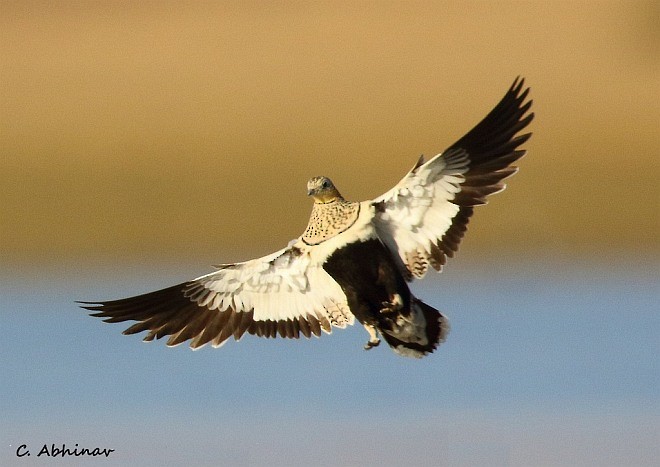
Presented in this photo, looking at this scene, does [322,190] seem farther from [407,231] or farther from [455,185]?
[455,185]

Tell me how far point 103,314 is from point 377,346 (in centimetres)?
183

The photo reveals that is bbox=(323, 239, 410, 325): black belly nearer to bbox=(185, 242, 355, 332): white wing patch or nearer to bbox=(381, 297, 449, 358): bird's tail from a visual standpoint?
bbox=(381, 297, 449, 358): bird's tail

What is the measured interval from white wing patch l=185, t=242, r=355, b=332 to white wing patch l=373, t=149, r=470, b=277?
52cm

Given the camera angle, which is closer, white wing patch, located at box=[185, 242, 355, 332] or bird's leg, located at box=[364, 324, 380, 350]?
bird's leg, located at box=[364, 324, 380, 350]

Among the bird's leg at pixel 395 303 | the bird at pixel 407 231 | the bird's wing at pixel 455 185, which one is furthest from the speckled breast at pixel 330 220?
the bird's leg at pixel 395 303

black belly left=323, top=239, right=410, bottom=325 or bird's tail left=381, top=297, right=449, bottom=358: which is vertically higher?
black belly left=323, top=239, right=410, bottom=325

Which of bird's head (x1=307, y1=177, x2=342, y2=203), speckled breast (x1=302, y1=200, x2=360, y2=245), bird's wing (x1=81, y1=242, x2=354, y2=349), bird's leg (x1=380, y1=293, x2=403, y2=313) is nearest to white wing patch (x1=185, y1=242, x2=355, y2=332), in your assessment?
bird's wing (x1=81, y1=242, x2=354, y2=349)

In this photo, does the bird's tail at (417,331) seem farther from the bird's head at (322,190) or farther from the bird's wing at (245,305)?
the bird's head at (322,190)

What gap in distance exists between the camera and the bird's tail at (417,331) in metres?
7.55

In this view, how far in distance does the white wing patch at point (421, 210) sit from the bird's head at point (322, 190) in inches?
13.2

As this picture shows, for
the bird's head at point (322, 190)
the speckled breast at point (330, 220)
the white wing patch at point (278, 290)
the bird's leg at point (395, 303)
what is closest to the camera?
the bird's leg at point (395, 303)

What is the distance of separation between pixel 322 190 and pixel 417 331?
3.18 ft

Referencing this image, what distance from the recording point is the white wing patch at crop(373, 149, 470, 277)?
7.55 m

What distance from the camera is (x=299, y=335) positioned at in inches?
329
